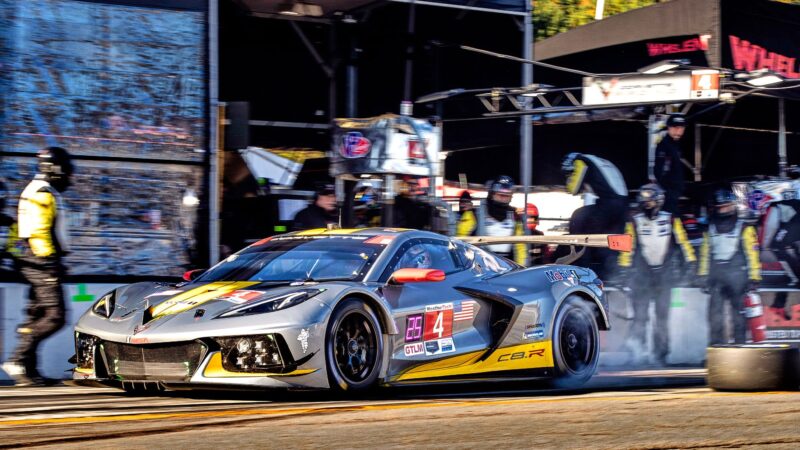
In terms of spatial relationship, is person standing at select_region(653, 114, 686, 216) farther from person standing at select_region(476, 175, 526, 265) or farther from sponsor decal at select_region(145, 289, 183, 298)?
sponsor decal at select_region(145, 289, 183, 298)

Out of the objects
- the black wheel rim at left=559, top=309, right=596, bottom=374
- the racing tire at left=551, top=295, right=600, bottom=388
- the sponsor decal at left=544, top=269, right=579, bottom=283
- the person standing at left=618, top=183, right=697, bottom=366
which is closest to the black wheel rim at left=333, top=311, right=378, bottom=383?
the racing tire at left=551, top=295, right=600, bottom=388

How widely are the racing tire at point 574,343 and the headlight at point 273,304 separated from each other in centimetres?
244

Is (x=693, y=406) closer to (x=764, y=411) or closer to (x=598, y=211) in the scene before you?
(x=764, y=411)

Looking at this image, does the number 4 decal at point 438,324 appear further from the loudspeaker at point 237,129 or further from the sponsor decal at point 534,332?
the loudspeaker at point 237,129

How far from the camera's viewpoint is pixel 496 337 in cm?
854

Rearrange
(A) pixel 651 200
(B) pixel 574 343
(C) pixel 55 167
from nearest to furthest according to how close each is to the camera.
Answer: (B) pixel 574 343, (C) pixel 55 167, (A) pixel 651 200

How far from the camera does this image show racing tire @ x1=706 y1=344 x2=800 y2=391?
26.1 feet

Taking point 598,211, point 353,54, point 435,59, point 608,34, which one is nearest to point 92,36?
point 353,54

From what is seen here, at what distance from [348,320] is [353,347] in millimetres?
168

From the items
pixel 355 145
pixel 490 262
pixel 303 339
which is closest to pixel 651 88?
pixel 355 145

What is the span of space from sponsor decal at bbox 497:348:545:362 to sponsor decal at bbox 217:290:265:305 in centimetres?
205

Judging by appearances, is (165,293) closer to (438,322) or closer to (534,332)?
(438,322)

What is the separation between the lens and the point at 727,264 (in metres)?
16.0

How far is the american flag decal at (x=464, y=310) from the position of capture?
829 cm
